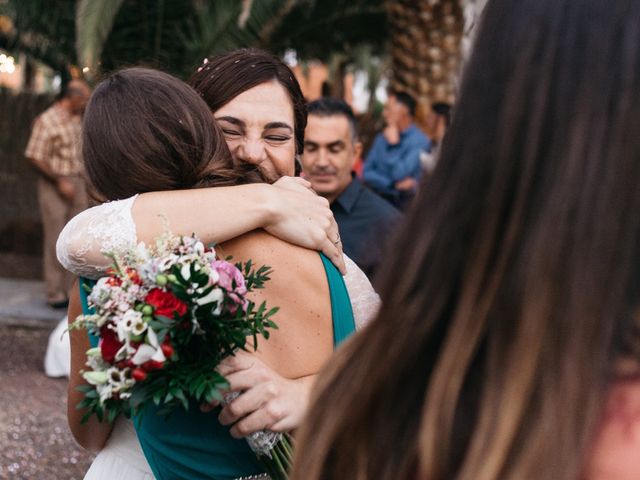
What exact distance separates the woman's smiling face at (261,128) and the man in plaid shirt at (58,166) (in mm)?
6831

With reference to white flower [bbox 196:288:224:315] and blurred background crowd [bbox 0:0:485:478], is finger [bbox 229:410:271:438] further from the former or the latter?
blurred background crowd [bbox 0:0:485:478]

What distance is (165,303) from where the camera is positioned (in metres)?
1.71

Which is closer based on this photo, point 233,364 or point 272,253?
point 233,364

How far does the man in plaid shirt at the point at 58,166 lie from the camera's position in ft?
30.3

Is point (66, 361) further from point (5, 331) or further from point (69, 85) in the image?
point (69, 85)

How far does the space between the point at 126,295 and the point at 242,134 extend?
0.85m

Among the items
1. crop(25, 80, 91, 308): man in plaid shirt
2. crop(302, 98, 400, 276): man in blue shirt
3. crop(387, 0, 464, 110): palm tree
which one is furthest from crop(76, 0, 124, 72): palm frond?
crop(302, 98, 400, 276): man in blue shirt

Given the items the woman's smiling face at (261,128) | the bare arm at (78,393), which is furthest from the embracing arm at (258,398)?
the woman's smiling face at (261,128)

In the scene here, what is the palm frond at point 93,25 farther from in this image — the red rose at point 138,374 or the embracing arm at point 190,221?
the red rose at point 138,374

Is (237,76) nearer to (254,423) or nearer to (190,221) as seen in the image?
(190,221)

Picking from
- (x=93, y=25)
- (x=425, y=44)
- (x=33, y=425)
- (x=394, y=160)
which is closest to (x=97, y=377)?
(x=33, y=425)

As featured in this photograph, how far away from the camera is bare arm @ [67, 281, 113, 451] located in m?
2.00

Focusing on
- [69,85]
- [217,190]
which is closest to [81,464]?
[217,190]

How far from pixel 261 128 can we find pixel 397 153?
19.0ft
